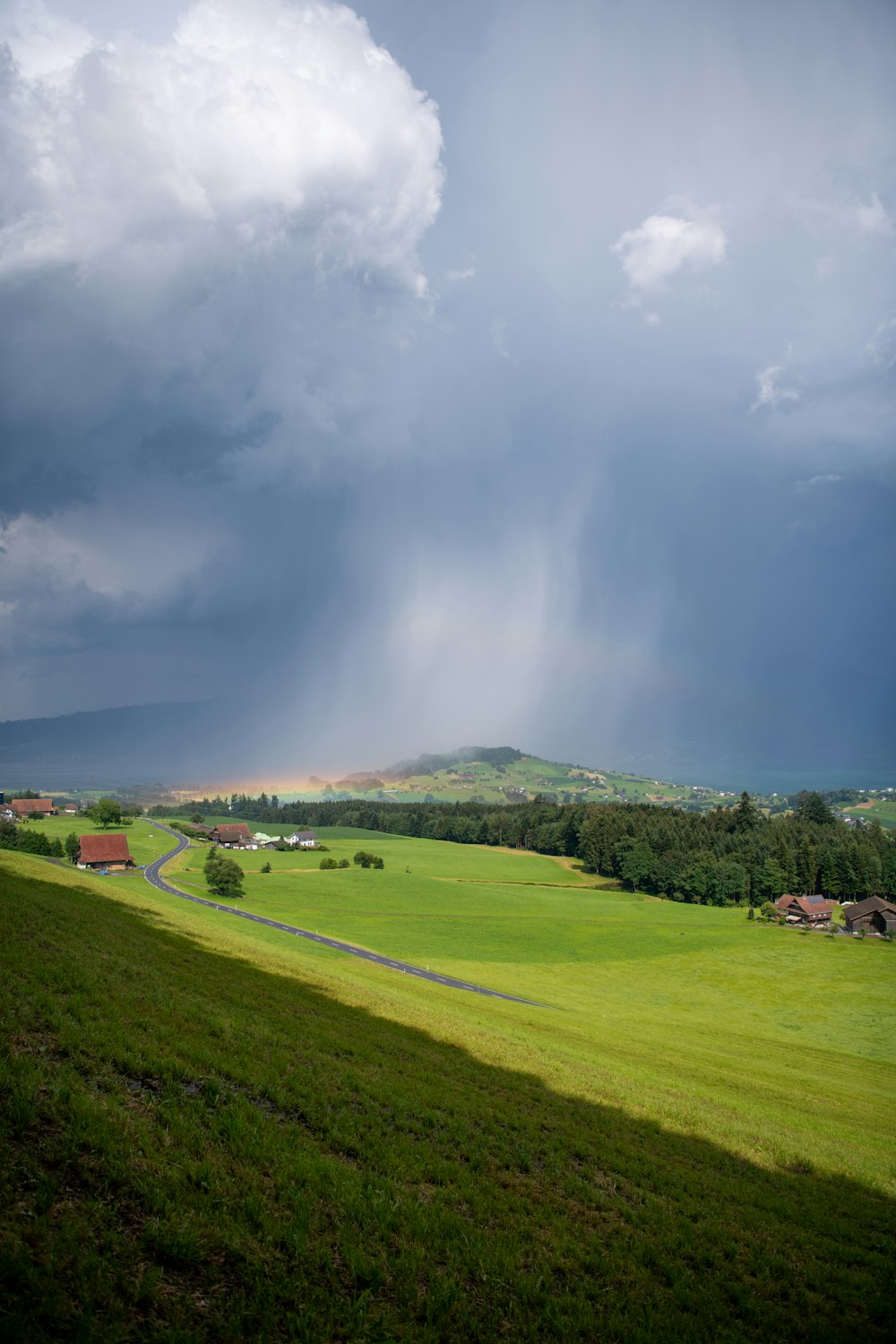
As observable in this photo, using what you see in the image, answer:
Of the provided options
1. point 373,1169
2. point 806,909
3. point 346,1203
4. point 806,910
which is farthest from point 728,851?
point 346,1203

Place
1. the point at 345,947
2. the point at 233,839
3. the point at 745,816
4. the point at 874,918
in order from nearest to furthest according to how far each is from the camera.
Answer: the point at 345,947 → the point at 874,918 → the point at 745,816 → the point at 233,839

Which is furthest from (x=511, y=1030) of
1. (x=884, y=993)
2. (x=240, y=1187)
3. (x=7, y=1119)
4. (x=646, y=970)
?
(x=884, y=993)

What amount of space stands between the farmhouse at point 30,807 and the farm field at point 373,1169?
161 m

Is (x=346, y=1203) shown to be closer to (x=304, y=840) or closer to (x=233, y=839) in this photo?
(x=304, y=840)

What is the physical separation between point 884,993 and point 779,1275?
2473 inches

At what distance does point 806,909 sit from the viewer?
94.8 meters

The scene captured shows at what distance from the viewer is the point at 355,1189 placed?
8.62 m

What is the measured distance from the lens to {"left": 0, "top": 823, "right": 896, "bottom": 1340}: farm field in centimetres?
657

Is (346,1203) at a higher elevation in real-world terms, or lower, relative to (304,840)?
higher

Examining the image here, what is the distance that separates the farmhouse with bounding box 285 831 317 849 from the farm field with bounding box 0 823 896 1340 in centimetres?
12999

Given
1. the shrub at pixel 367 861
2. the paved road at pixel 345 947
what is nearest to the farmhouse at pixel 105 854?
the paved road at pixel 345 947

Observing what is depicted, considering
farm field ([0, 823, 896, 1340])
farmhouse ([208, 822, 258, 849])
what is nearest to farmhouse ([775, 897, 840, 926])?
farm field ([0, 823, 896, 1340])

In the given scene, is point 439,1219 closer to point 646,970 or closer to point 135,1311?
point 135,1311

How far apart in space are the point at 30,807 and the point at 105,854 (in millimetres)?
80264
